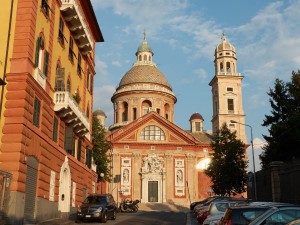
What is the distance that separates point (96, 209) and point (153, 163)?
3486 centimetres

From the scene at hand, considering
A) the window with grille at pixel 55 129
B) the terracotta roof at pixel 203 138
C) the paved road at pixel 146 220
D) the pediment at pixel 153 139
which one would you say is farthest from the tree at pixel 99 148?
the window with grille at pixel 55 129

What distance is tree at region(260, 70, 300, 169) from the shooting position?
33.4m

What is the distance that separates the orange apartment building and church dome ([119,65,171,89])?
125 feet

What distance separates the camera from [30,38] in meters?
18.5

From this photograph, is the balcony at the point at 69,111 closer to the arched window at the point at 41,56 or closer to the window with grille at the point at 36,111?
the arched window at the point at 41,56

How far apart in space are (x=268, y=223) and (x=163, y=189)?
47.7 metres

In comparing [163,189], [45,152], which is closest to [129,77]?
[163,189]

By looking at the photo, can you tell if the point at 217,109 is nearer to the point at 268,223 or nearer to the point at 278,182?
the point at 278,182

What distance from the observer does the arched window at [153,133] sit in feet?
191

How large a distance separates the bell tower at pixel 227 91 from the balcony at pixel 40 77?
45067mm

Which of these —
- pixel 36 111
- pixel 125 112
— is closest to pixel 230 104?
pixel 125 112

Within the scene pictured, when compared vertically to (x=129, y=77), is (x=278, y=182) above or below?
below

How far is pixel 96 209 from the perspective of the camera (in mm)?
22312

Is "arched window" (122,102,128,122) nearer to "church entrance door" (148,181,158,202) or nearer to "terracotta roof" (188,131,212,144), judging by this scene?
"terracotta roof" (188,131,212,144)
